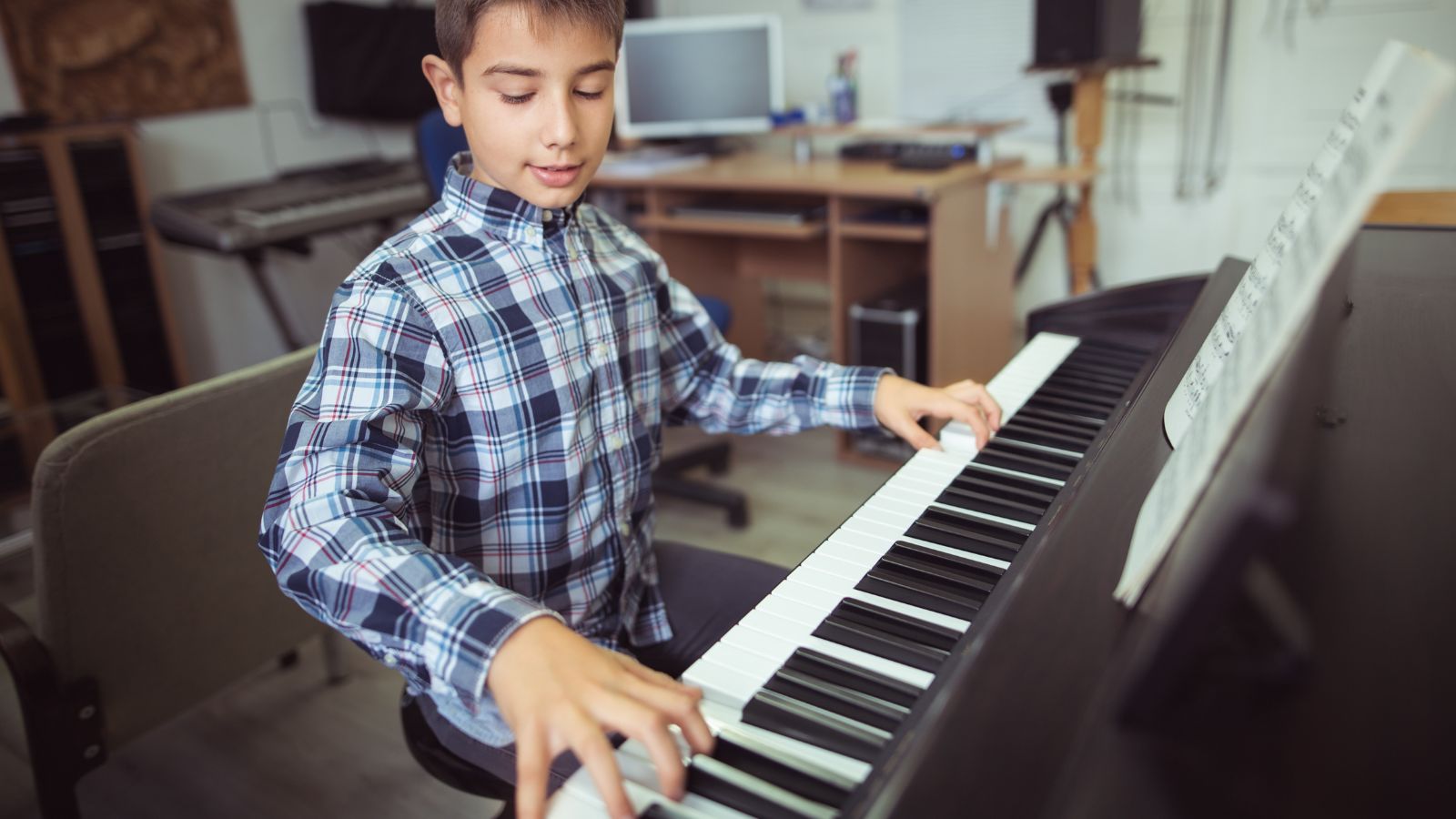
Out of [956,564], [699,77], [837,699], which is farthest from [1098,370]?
[699,77]

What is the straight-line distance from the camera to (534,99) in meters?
0.85

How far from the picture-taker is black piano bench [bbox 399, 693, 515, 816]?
3.00 ft

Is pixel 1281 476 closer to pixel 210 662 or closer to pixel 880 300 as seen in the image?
pixel 210 662

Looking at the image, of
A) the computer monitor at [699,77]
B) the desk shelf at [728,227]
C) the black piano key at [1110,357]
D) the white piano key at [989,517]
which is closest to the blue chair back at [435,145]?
the desk shelf at [728,227]

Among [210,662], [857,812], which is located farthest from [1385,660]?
[210,662]

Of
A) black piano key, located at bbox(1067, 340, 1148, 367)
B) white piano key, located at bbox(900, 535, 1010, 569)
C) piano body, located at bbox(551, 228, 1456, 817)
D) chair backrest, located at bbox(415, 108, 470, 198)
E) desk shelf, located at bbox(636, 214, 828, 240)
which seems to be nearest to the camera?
piano body, located at bbox(551, 228, 1456, 817)

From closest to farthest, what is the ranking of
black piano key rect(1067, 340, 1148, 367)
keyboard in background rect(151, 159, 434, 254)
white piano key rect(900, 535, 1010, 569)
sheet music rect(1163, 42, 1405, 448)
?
sheet music rect(1163, 42, 1405, 448)
white piano key rect(900, 535, 1010, 569)
black piano key rect(1067, 340, 1148, 367)
keyboard in background rect(151, 159, 434, 254)

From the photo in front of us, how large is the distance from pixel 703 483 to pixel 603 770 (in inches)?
79.4

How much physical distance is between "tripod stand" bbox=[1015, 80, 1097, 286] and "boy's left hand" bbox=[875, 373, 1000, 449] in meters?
2.04

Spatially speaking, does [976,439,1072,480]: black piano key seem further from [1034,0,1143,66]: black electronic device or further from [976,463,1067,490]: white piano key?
[1034,0,1143,66]: black electronic device

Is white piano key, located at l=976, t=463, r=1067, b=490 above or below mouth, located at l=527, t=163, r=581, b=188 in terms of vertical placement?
below

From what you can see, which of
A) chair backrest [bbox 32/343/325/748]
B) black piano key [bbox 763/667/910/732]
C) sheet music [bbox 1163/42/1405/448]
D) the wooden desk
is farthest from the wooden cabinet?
sheet music [bbox 1163/42/1405/448]

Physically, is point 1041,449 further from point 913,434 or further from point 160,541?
point 160,541

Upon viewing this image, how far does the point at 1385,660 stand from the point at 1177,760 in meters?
0.15
